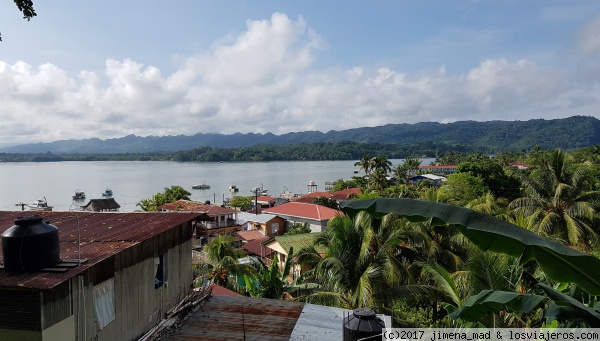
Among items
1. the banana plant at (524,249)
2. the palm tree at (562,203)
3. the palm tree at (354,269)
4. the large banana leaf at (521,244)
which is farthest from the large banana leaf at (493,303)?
the palm tree at (562,203)

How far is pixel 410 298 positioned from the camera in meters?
10.5

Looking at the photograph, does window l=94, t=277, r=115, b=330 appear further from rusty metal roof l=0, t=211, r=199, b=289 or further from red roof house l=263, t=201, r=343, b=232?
red roof house l=263, t=201, r=343, b=232

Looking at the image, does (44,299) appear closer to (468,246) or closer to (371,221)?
(371,221)

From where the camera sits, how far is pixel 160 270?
7.37 m

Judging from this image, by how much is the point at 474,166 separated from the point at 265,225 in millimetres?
26754

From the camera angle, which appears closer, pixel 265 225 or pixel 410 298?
pixel 410 298

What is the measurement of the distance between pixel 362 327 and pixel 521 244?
1.75 meters

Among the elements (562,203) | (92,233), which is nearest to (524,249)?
(92,233)

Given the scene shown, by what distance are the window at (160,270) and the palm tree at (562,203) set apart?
55.9ft

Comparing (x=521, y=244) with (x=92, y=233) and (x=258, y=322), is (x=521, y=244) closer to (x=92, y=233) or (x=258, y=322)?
(x=258, y=322)

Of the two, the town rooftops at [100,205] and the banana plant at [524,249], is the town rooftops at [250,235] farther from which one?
the banana plant at [524,249]

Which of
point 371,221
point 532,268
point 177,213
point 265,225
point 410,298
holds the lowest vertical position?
point 265,225

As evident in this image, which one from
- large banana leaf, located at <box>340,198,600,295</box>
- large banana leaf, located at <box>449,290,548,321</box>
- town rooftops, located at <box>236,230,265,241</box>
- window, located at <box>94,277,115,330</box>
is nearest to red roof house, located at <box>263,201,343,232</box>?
town rooftops, located at <box>236,230,265,241</box>

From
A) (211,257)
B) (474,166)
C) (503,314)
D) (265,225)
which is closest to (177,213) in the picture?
(503,314)
